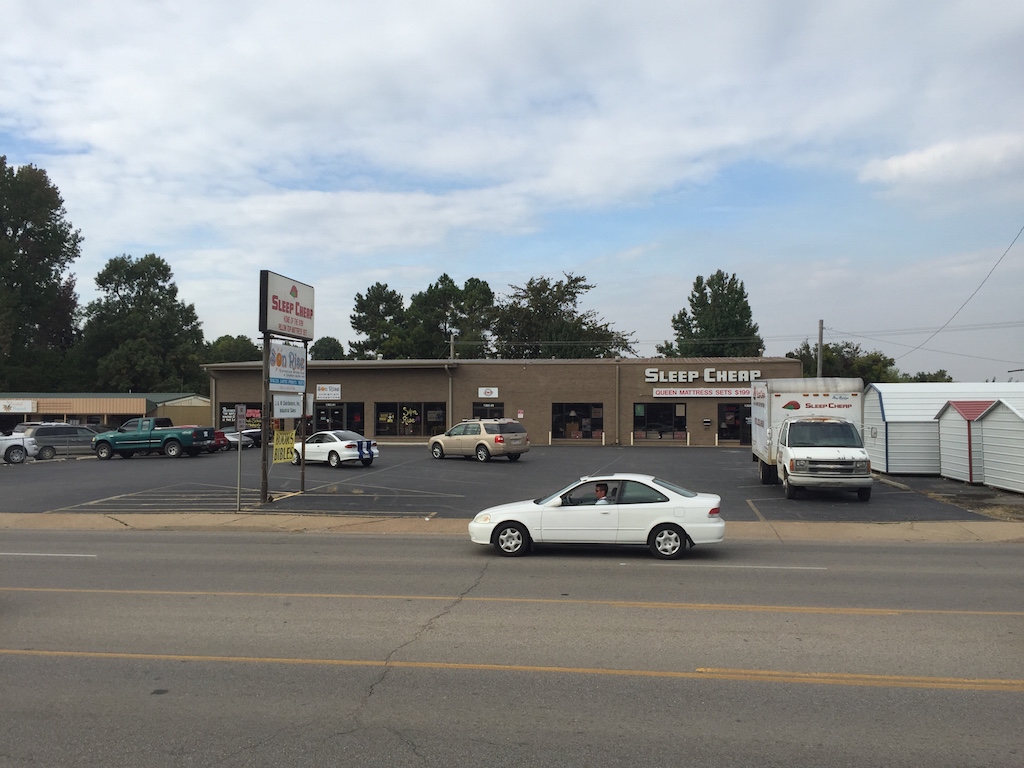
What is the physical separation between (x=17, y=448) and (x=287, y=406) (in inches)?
884

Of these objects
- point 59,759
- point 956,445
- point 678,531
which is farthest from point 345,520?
point 956,445

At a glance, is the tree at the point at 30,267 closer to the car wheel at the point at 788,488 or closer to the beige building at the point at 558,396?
the beige building at the point at 558,396

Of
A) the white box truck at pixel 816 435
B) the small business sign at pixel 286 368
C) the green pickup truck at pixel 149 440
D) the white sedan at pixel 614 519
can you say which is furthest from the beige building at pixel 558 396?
the white sedan at pixel 614 519

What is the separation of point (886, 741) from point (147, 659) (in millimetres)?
6023

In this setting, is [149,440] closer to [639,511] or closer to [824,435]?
[824,435]

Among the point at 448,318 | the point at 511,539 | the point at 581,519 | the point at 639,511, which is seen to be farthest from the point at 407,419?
the point at 448,318

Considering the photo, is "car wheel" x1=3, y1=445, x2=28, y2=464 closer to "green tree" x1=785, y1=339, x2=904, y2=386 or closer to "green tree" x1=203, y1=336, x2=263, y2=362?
"green tree" x1=785, y1=339, x2=904, y2=386

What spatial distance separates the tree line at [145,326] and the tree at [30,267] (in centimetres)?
10

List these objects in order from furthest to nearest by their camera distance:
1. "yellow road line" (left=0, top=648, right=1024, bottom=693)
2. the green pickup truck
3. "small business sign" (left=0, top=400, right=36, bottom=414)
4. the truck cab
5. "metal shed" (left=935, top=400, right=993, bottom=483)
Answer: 1. "small business sign" (left=0, top=400, right=36, bottom=414)
2. the green pickup truck
3. "metal shed" (left=935, top=400, right=993, bottom=483)
4. the truck cab
5. "yellow road line" (left=0, top=648, right=1024, bottom=693)

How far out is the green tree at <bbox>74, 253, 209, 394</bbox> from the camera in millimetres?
82625

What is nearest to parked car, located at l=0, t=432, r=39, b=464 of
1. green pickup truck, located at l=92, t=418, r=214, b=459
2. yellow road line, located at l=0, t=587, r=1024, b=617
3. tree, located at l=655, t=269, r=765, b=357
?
green pickup truck, located at l=92, t=418, r=214, b=459

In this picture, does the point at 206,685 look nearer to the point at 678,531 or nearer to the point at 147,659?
the point at 147,659

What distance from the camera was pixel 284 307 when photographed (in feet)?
73.6

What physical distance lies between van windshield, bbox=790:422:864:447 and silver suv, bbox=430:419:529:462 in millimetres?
15173
